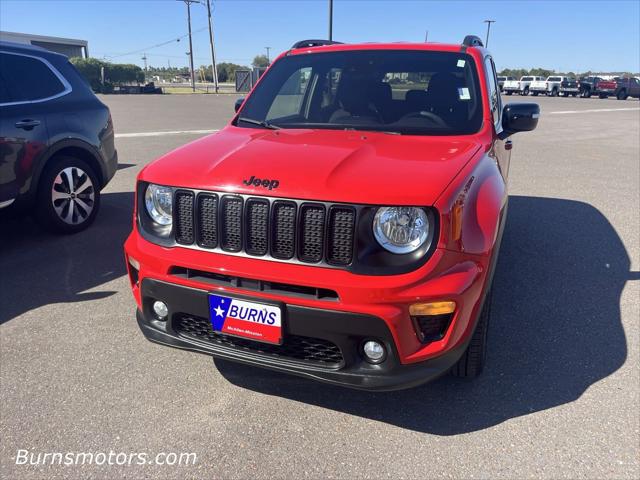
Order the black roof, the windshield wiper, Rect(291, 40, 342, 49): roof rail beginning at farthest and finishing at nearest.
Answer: the black roof, Rect(291, 40, 342, 49): roof rail, the windshield wiper

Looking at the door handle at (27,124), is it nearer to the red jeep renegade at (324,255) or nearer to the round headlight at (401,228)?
the red jeep renegade at (324,255)

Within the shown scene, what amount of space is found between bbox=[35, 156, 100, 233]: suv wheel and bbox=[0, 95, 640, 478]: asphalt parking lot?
0.67 metres

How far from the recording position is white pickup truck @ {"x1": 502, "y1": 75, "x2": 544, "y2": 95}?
4441 centimetres

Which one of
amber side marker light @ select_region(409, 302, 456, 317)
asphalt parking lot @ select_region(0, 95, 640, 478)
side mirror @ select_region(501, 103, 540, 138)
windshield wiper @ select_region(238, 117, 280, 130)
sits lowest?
asphalt parking lot @ select_region(0, 95, 640, 478)

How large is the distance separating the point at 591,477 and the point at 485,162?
158 centimetres

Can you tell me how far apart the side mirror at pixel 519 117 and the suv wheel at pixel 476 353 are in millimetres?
1405

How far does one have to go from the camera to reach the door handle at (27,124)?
448 cm

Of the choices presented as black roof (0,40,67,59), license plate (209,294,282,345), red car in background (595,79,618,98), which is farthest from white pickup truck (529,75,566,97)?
license plate (209,294,282,345)

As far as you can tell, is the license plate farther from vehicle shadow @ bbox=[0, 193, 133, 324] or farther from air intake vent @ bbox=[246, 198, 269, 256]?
vehicle shadow @ bbox=[0, 193, 133, 324]

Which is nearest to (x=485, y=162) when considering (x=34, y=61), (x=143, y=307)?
(x=143, y=307)

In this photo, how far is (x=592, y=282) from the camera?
4.12 m

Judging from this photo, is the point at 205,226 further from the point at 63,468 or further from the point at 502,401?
the point at 502,401

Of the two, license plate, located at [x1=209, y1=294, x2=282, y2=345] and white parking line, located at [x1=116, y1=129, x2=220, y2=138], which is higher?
license plate, located at [x1=209, y1=294, x2=282, y2=345]

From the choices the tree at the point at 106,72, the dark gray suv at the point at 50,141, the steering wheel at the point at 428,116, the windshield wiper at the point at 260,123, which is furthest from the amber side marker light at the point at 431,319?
the tree at the point at 106,72
